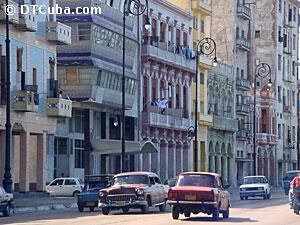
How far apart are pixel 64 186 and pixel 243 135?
4458 centimetres

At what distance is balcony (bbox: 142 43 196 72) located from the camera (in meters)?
79.8

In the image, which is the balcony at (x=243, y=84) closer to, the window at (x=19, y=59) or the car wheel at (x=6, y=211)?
the window at (x=19, y=59)

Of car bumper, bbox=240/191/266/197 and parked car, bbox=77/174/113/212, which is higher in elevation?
parked car, bbox=77/174/113/212

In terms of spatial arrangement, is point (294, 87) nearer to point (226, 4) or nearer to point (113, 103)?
point (226, 4)

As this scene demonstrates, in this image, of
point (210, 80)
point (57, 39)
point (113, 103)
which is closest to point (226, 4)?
point (210, 80)

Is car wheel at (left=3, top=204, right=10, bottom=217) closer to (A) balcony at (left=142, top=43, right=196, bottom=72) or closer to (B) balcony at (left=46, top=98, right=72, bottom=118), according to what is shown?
(B) balcony at (left=46, top=98, right=72, bottom=118)

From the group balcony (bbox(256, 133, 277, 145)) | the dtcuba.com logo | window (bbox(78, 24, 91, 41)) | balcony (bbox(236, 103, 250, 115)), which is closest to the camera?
the dtcuba.com logo

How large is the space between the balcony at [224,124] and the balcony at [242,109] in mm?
1981

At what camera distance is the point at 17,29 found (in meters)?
57.8

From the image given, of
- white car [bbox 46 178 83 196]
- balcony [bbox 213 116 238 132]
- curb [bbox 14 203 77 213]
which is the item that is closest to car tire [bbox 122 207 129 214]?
curb [bbox 14 203 77 213]

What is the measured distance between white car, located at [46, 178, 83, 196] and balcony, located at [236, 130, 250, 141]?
140 ft

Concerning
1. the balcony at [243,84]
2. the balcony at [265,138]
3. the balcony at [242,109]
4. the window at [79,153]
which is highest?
the balcony at [243,84]

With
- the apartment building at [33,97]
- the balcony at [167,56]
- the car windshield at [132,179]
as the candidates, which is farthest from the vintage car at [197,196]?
the balcony at [167,56]

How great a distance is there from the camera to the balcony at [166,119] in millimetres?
80000
